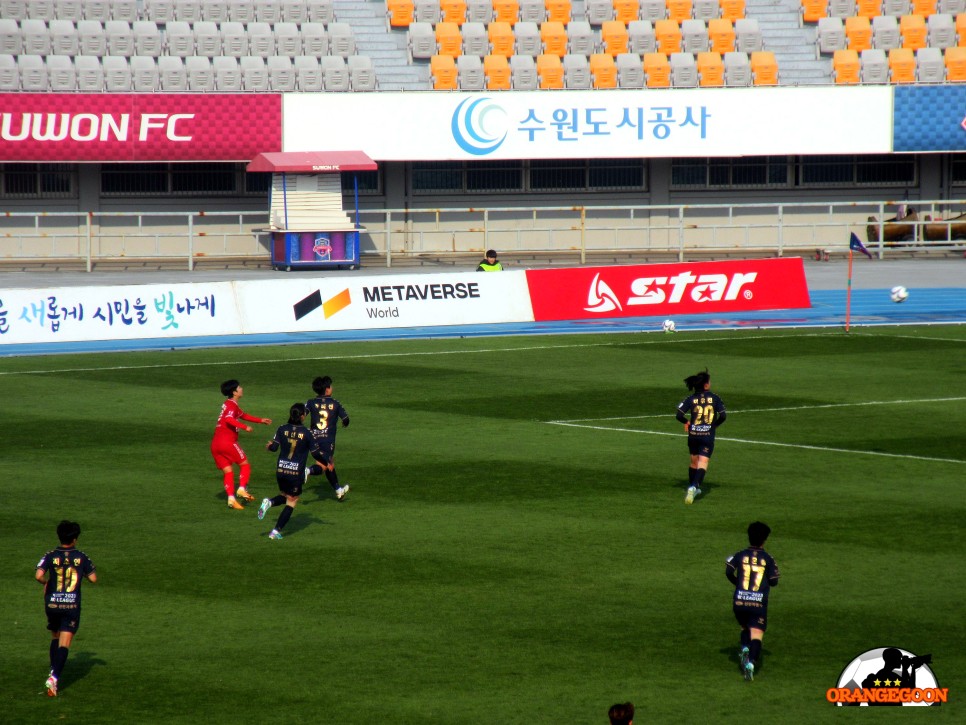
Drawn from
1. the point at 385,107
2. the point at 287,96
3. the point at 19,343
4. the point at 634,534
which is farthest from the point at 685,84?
the point at 634,534

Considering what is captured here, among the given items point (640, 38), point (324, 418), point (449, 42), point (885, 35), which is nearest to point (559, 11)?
point (640, 38)

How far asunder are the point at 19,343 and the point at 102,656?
1930 centimetres

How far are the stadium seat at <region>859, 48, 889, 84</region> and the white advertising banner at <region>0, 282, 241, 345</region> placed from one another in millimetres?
22987

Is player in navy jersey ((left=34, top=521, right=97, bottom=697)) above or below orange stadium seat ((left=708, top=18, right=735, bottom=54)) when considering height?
below

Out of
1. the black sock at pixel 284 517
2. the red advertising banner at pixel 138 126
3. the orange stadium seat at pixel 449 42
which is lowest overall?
the black sock at pixel 284 517

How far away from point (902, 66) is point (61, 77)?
970 inches

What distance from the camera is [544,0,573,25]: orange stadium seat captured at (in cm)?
4484

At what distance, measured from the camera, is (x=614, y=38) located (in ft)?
146

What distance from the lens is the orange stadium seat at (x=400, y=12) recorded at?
4412 cm

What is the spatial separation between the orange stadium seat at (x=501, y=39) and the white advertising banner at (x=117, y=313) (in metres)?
16.7

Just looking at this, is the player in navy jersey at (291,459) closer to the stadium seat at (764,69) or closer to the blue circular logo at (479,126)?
the blue circular logo at (479,126)

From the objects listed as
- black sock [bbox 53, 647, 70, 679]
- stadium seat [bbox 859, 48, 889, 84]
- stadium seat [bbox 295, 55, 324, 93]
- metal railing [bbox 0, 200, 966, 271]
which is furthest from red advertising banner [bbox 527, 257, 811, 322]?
black sock [bbox 53, 647, 70, 679]

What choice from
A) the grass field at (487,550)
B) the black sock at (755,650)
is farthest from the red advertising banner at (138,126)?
the black sock at (755,650)

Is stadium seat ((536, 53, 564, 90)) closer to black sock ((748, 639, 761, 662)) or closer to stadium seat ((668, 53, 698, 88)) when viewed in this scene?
stadium seat ((668, 53, 698, 88))
